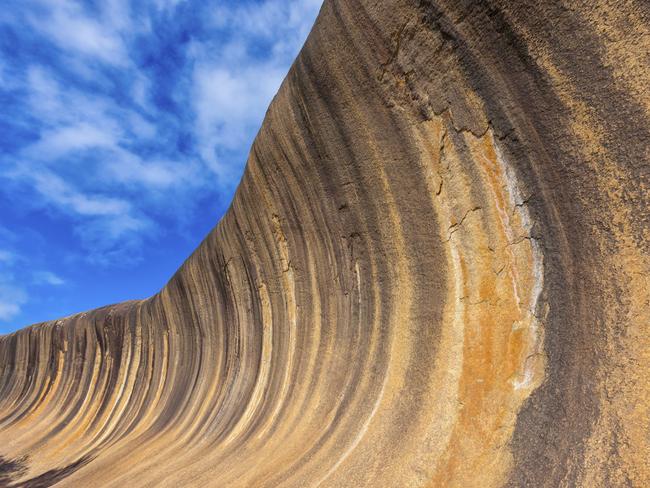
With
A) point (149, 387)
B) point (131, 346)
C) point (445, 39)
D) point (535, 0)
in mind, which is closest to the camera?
point (535, 0)

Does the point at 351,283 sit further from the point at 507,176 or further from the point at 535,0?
the point at 535,0

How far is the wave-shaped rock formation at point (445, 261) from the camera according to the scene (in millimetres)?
1633

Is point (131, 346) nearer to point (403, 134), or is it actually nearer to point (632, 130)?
point (403, 134)

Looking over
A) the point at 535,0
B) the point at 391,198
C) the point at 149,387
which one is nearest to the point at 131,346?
the point at 149,387

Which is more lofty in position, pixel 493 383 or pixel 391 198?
pixel 391 198

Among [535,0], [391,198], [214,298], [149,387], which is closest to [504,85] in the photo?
[535,0]

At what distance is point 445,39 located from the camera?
225cm

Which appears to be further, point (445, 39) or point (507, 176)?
point (445, 39)

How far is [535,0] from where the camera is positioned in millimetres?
1866

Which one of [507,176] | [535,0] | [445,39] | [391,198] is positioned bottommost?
[507,176]

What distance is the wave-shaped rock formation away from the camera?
5.36ft

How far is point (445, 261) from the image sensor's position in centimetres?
234

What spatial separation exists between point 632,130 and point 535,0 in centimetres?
65

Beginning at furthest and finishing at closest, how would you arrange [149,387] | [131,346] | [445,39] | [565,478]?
1. [131,346]
2. [149,387]
3. [445,39]
4. [565,478]
